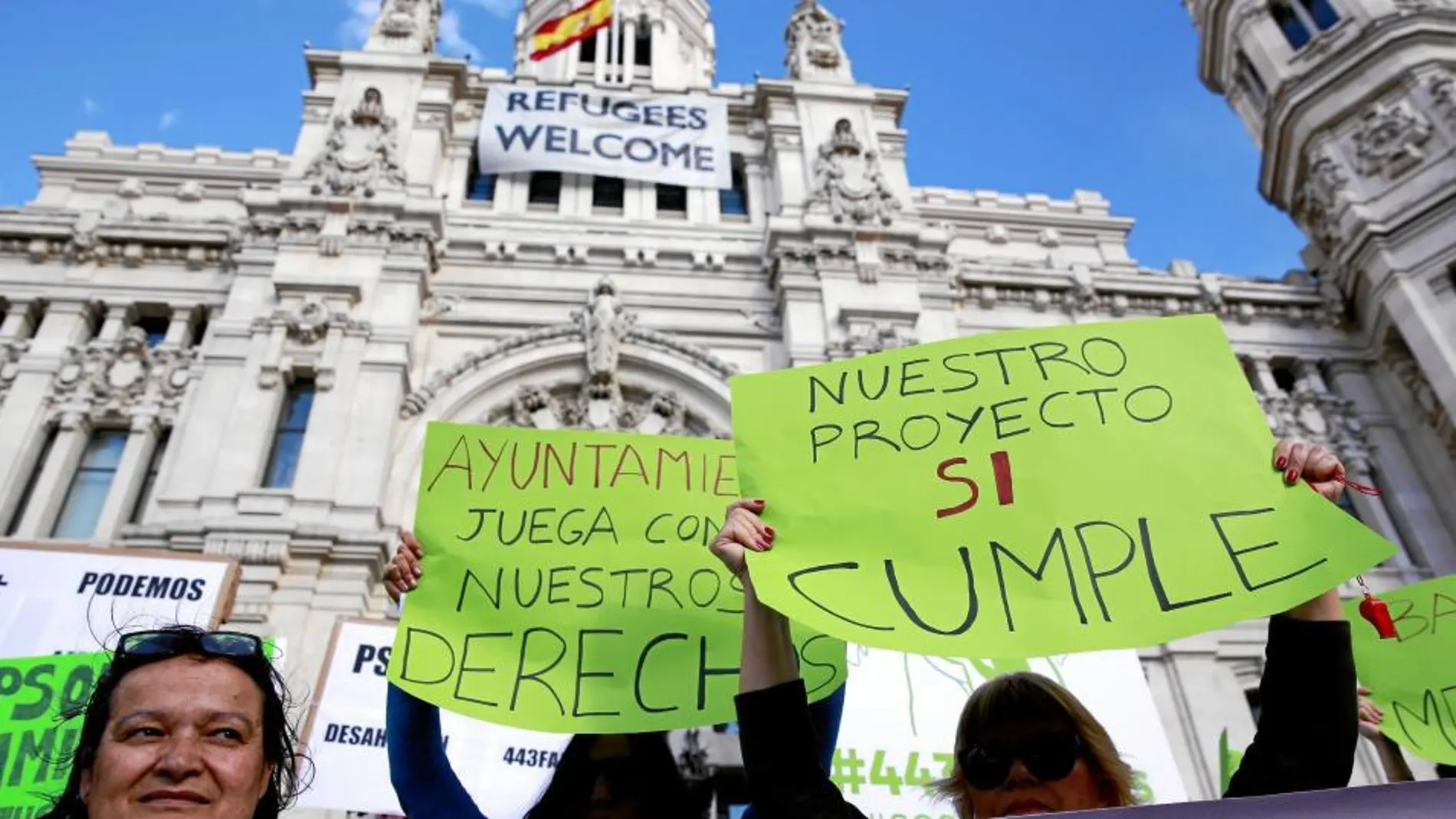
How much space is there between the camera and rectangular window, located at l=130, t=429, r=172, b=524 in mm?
13461

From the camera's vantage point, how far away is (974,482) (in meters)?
3.56

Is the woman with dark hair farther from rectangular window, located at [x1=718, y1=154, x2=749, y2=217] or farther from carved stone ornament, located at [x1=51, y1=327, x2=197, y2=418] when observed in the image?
rectangular window, located at [x1=718, y1=154, x2=749, y2=217]

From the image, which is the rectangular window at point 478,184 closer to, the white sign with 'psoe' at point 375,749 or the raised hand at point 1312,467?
the white sign with 'psoe' at point 375,749

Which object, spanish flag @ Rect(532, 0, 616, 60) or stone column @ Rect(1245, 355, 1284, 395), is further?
spanish flag @ Rect(532, 0, 616, 60)

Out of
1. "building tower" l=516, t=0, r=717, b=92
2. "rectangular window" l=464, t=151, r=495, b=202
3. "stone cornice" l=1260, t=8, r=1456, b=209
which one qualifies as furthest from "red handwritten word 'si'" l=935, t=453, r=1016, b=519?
"building tower" l=516, t=0, r=717, b=92

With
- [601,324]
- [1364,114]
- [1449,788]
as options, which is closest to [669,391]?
[601,324]

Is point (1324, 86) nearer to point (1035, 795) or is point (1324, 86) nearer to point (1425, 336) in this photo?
point (1425, 336)

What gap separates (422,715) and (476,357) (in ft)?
38.2

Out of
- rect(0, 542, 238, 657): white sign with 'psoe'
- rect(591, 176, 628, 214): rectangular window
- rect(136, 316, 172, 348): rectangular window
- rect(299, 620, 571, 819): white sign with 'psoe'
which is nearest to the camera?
rect(0, 542, 238, 657): white sign with 'psoe'

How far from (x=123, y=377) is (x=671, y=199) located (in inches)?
411

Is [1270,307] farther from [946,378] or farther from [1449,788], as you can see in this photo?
[1449,788]

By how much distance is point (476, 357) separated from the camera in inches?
588

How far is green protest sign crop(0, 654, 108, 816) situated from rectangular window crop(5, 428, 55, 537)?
A: 8330 millimetres

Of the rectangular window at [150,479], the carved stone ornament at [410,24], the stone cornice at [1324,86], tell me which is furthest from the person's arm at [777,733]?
the stone cornice at [1324,86]
